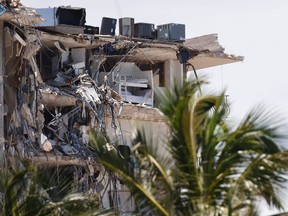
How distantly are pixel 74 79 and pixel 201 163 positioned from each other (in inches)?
1123

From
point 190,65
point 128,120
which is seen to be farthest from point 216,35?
point 128,120

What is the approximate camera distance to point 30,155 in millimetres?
45406

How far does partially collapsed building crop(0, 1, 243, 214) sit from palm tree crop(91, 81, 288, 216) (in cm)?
2088

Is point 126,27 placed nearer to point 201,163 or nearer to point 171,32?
point 171,32

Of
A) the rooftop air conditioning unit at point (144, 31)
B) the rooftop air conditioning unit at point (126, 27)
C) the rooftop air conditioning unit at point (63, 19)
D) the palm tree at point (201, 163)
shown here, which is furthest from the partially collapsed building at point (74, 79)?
the palm tree at point (201, 163)

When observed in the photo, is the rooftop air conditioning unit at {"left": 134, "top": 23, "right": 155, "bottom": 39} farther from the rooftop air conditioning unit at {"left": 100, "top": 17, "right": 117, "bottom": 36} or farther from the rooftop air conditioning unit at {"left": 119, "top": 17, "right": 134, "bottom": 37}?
the rooftop air conditioning unit at {"left": 100, "top": 17, "right": 117, "bottom": 36}

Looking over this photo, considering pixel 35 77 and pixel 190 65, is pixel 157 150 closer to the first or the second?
pixel 35 77

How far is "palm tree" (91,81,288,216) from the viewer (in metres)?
21.2

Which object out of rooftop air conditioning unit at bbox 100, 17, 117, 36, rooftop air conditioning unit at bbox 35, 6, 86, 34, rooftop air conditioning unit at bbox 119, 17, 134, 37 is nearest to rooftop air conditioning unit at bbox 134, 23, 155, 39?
rooftop air conditioning unit at bbox 119, 17, 134, 37

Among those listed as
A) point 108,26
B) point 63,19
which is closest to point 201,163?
point 63,19

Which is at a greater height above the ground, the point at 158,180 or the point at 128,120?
the point at 158,180

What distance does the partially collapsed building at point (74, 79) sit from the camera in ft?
149

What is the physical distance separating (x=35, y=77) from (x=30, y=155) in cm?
247

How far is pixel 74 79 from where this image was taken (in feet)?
163
